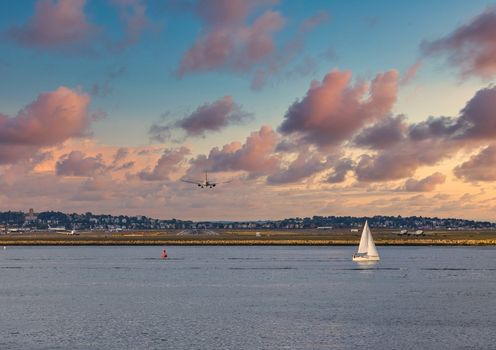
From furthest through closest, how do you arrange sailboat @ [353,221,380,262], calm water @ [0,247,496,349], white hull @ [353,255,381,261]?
sailboat @ [353,221,380,262] < white hull @ [353,255,381,261] < calm water @ [0,247,496,349]

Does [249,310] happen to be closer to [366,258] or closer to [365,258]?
[366,258]

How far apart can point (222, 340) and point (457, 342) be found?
16.8 m

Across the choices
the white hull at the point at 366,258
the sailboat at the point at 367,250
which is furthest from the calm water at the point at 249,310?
the sailboat at the point at 367,250

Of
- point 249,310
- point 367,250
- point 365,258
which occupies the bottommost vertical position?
point 249,310

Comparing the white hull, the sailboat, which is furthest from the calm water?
the sailboat

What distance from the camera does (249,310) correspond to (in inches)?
2761

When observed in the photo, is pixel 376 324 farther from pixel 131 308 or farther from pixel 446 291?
pixel 446 291

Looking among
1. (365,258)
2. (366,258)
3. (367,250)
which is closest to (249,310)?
(366,258)

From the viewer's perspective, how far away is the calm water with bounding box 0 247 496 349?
52.2 metres

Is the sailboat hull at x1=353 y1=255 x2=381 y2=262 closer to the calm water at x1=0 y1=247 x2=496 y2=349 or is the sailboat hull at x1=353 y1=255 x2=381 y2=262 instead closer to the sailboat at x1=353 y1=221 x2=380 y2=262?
the sailboat at x1=353 y1=221 x2=380 y2=262

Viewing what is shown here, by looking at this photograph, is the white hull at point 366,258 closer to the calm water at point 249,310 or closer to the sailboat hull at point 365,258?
the sailboat hull at point 365,258

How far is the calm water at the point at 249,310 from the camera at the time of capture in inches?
2055

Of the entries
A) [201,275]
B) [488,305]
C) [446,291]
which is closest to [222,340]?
[488,305]

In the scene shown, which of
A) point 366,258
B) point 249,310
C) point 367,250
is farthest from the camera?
point 367,250
